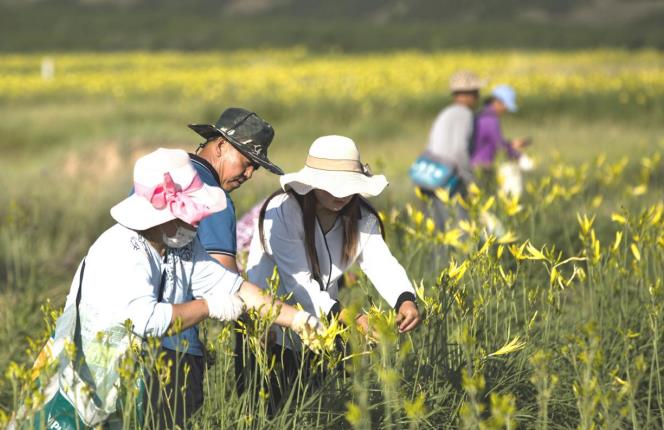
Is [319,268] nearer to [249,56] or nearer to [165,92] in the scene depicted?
[165,92]

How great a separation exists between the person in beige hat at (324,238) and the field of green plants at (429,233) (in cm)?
13

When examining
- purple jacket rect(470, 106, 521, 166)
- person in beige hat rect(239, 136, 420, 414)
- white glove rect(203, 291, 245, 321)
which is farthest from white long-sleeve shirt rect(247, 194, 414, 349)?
purple jacket rect(470, 106, 521, 166)

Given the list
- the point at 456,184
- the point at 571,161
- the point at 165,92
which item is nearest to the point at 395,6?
the point at 165,92

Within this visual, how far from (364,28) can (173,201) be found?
48.9m

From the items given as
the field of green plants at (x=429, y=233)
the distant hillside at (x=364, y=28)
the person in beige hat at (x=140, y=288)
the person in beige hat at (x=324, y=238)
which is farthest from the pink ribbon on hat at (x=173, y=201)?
the distant hillside at (x=364, y=28)

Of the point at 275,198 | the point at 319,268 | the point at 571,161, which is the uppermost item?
the point at 275,198

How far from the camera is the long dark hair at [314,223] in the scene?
345 centimetres

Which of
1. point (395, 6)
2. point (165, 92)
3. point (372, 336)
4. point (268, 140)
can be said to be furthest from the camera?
point (395, 6)

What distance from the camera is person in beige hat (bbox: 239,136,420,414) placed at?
3.37m

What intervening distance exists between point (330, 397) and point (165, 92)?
19.0 metres

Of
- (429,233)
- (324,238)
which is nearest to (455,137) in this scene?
(429,233)

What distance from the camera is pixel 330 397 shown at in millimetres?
3201

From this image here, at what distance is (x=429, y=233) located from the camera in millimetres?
4004

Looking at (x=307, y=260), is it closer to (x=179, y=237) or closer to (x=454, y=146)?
(x=179, y=237)
